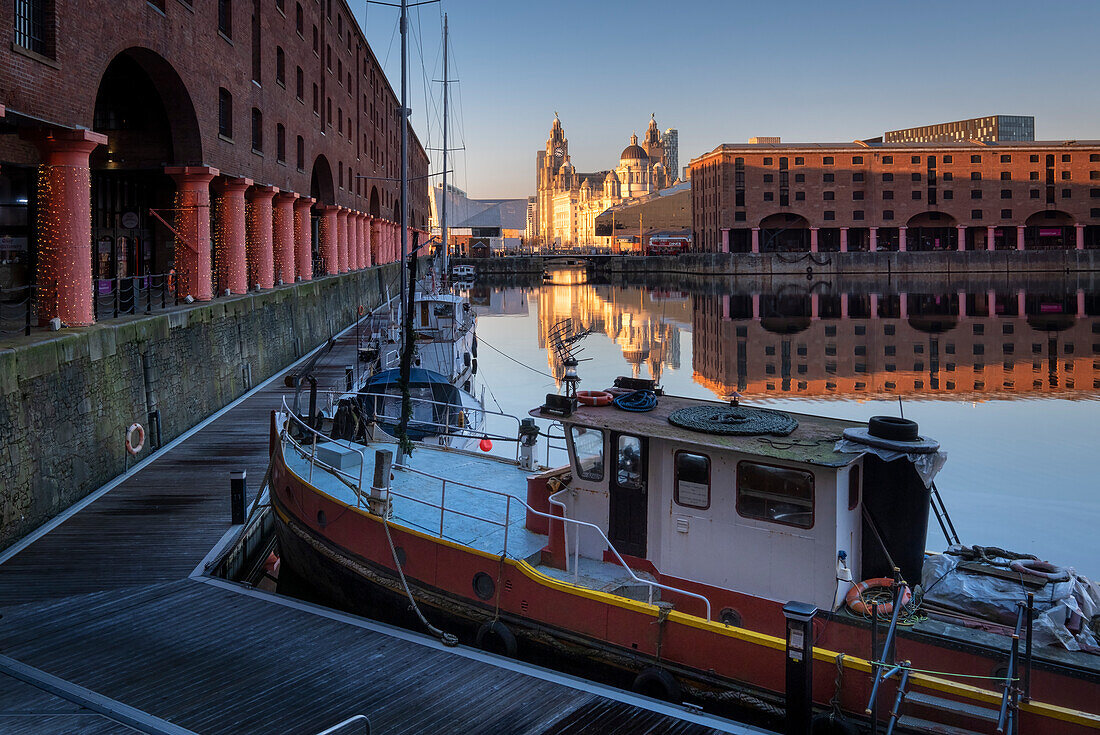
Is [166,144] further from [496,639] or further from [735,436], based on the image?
[735,436]

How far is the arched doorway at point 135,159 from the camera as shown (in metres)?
27.6

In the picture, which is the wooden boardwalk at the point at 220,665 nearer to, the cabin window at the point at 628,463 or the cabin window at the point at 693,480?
the cabin window at the point at 693,480

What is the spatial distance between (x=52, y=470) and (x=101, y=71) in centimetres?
1027

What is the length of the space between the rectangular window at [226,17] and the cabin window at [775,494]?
28622 millimetres

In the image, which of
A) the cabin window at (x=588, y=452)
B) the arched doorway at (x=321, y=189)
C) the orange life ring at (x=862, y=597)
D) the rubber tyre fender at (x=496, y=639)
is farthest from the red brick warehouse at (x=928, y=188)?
the orange life ring at (x=862, y=597)

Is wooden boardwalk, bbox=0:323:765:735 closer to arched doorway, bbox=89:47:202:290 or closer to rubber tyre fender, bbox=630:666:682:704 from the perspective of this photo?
rubber tyre fender, bbox=630:666:682:704

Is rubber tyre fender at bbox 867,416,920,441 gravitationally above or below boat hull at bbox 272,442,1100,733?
above

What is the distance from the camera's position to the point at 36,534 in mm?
14445

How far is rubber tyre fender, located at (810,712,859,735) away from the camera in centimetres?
894

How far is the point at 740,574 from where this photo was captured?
10453 mm

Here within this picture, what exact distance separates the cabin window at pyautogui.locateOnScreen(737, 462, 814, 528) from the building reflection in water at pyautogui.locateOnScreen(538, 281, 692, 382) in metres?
28.5

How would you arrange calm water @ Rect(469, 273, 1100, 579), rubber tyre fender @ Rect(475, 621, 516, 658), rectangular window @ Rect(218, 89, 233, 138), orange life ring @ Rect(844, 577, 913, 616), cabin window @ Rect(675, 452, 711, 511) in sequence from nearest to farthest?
orange life ring @ Rect(844, 577, 913, 616), cabin window @ Rect(675, 452, 711, 511), rubber tyre fender @ Rect(475, 621, 516, 658), calm water @ Rect(469, 273, 1100, 579), rectangular window @ Rect(218, 89, 233, 138)

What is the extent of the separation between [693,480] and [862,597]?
7.22 ft

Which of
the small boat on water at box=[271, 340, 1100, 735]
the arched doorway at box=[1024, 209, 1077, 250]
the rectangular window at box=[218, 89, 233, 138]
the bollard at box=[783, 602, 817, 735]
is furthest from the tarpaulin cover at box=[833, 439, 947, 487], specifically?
the arched doorway at box=[1024, 209, 1077, 250]
